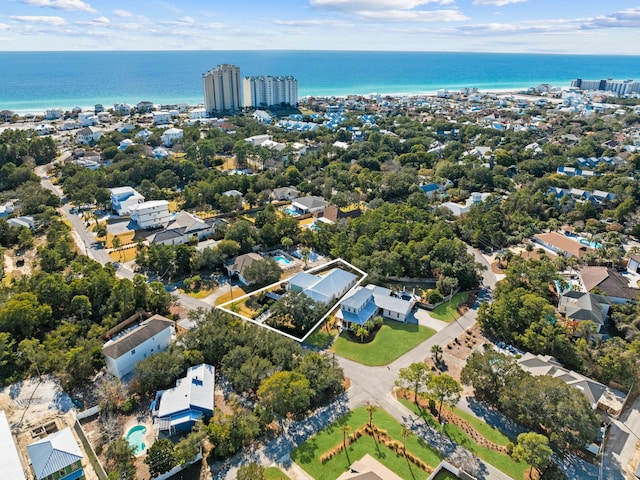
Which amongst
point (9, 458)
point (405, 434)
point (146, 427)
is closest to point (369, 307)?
point (405, 434)

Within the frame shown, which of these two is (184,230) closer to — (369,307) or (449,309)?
(369,307)

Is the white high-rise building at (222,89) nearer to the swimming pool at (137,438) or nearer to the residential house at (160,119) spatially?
the residential house at (160,119)

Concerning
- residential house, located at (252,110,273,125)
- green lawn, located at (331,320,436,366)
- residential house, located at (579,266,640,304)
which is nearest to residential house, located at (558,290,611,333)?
residential house, located at (579,266,640,304)

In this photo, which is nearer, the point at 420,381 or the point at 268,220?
the point at 420,381

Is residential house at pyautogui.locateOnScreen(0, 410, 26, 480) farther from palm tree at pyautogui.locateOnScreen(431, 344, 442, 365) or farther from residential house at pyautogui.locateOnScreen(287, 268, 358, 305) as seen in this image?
palm tree at pyautogui.locateOnScreen(431, 344, 442, 365)

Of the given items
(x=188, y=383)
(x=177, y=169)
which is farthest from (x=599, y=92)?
(x=188, y=383)

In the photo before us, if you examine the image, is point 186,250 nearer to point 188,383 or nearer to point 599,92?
point 188,383
